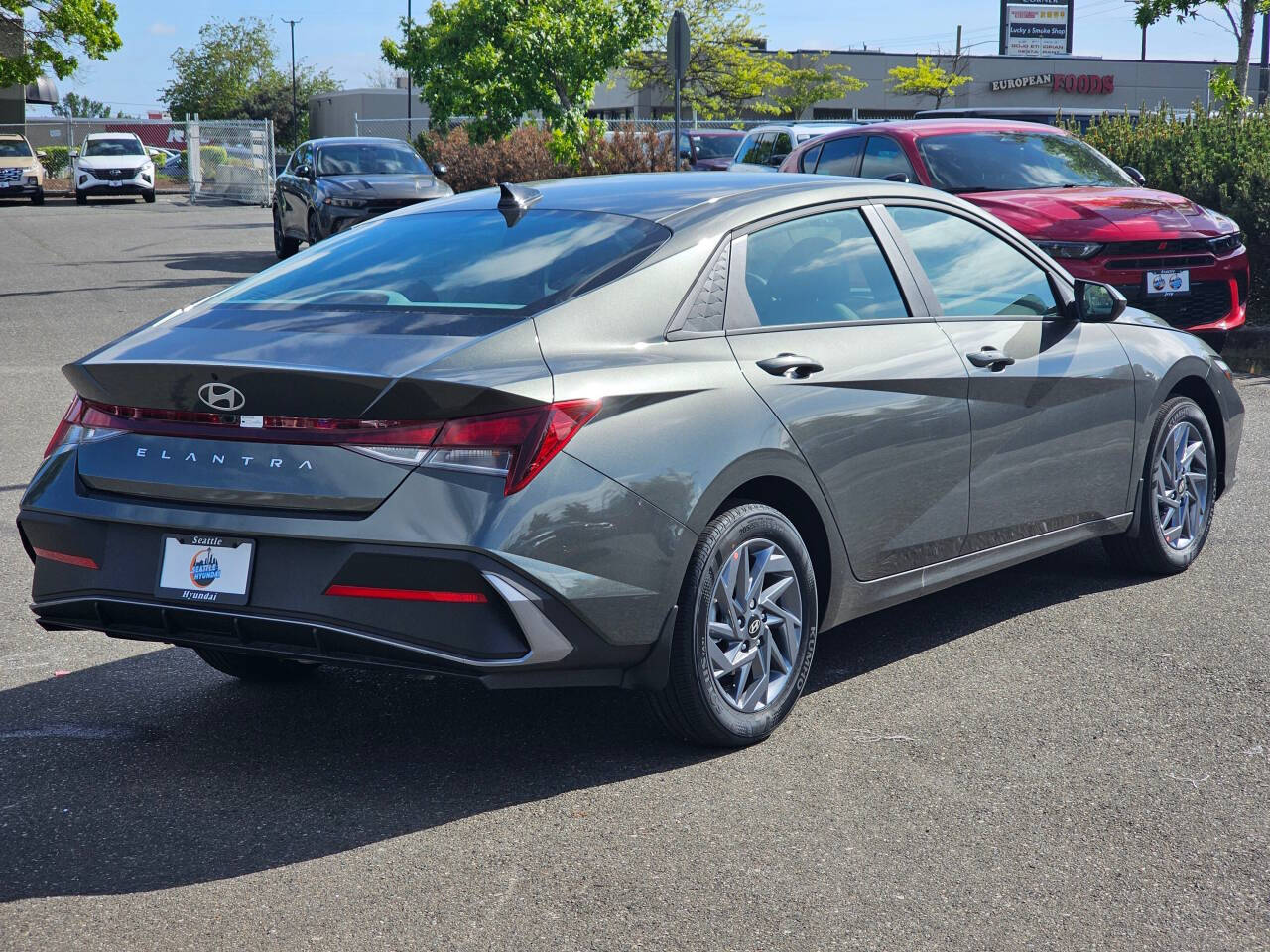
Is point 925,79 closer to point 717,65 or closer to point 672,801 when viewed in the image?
point 717,65

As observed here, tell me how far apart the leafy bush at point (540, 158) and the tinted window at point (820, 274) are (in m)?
15.6

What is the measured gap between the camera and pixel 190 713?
4590mm

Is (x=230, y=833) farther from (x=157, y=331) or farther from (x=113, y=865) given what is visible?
(x=157, y=331)

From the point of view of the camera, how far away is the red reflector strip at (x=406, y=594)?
3.62m

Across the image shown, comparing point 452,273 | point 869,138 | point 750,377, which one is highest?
point 869,138

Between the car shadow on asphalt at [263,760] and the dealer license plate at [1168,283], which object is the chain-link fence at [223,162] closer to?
the dealer license plate at [1168,283]

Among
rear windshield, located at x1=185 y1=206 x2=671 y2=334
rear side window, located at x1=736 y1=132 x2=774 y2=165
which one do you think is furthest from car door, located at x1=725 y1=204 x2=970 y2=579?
rear side window, located at x1=736 y1=132 x2=774 y2=165

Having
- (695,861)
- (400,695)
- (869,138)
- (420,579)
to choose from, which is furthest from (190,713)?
(869,138)

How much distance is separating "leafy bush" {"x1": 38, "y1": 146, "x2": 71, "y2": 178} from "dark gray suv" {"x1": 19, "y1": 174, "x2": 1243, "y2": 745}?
5135cm

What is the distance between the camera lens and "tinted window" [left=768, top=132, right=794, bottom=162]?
58.5 feet

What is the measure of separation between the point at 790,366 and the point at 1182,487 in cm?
253

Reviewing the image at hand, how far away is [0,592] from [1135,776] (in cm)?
421

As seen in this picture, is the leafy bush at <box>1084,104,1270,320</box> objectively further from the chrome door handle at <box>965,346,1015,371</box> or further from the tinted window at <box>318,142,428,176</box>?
the chrome door handle at <box>965,346,1015,371</box>

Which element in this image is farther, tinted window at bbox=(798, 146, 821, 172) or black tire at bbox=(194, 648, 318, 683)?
tinted window at bbox=(798, 146, 821, 172)
